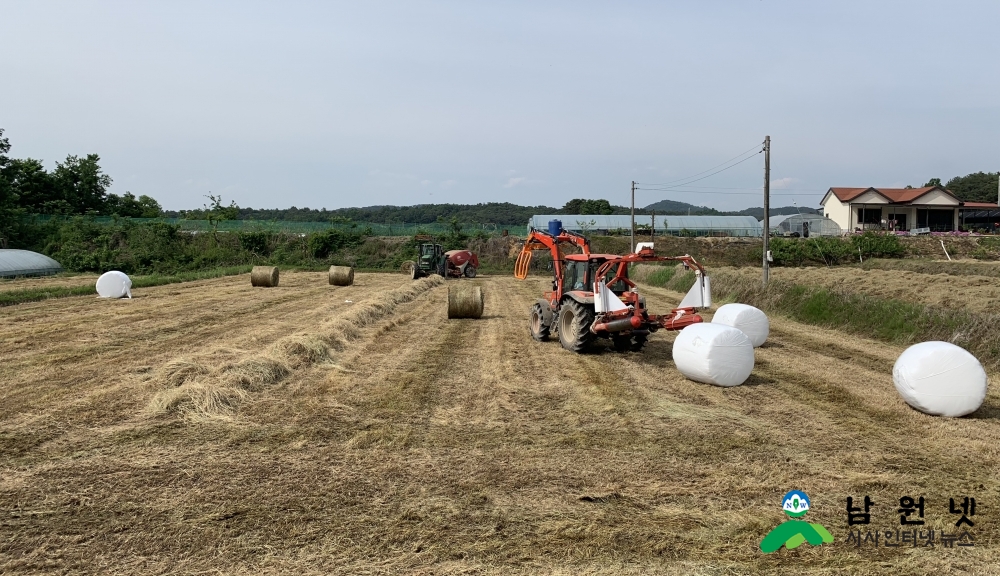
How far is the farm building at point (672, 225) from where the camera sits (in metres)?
63.6

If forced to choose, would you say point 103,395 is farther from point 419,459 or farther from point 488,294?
point 488,294

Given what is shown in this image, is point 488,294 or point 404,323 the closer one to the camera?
point 404,323

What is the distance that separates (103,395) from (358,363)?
11.9 feet

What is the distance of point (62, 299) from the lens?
71.0 ft

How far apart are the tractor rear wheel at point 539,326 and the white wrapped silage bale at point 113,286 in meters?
15.5

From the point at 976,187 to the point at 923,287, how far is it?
9427cm

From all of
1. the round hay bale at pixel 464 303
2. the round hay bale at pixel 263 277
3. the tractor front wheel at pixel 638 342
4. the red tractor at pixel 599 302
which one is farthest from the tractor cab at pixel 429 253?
the tractor front wheel at pixel 638 342

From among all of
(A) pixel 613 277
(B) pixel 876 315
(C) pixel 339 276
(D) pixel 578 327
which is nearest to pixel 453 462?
(D) pixel 578 327

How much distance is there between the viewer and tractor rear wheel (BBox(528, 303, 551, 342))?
1352cm

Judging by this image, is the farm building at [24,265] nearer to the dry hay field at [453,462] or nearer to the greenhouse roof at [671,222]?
the dry hay field at [453,462]

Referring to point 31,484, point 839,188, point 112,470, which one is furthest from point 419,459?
point 839,188

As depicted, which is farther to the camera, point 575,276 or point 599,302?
point 575,276

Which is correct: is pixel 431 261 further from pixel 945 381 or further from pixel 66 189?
pixel 66 189

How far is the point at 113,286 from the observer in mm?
22141
